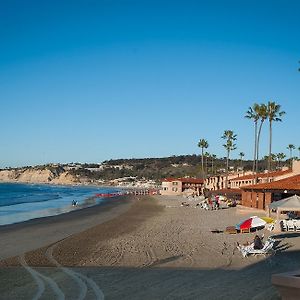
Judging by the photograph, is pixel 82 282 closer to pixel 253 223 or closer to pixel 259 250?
pixel 259 250

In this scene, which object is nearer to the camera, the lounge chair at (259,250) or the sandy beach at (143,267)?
the sandy beach at (143,267)

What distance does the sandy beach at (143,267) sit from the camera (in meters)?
10.7

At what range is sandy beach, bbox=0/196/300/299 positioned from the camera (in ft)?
35.0

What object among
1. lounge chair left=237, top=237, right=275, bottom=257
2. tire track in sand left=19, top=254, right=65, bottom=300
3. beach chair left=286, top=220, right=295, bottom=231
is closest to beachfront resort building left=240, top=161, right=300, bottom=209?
beach chair left=286, top=220, right=295, bottom=231

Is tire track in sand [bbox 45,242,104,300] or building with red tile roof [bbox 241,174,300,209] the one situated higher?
building with red tile roof [bbox 241,174,300,209]

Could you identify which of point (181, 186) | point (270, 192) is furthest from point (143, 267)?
point (181, 186)

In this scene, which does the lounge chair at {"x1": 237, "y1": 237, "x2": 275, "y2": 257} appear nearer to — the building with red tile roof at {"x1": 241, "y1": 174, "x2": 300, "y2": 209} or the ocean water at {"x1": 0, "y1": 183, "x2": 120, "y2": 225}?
the building with red tile roof at {"x1": 241, "y1": 174, "x2": 300, "y2": 209}

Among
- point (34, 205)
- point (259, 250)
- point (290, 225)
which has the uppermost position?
point (290, 225)

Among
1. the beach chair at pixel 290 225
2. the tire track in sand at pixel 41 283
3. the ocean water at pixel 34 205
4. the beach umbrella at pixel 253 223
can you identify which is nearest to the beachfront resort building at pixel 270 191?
the beach chair at pixel 290 225

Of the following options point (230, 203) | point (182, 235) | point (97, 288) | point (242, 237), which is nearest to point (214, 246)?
point (242, 237)

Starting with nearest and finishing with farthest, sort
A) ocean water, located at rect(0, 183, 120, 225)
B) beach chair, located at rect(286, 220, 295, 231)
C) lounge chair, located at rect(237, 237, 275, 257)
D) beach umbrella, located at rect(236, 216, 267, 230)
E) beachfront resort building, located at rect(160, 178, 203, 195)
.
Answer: lounge chair, located at rect(237, 237, 275, 257) → beach umbrella, located at rect(236, 216, 267, 230) → beach chair, located at rect(286, 220, 295, 231) → ocean water, located at rect(0, 183, 120, 225) → beachfront resort building, located at rect(160, 178, 203, 195)

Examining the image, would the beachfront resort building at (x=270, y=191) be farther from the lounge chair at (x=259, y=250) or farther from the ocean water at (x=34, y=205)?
the ocean water at (x=34, y=205)

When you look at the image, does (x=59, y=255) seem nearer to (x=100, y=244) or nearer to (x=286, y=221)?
(x=100, y=244)

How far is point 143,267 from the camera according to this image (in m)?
14.1
